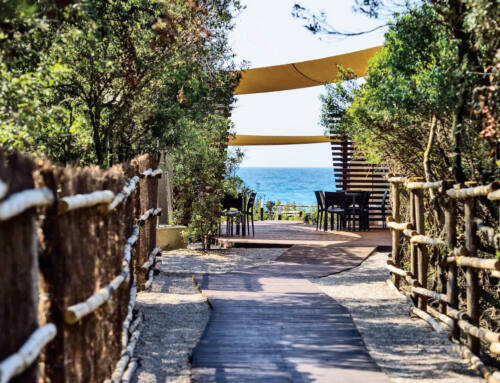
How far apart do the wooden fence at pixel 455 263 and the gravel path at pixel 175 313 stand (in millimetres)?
2012

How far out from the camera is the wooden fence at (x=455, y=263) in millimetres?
3954

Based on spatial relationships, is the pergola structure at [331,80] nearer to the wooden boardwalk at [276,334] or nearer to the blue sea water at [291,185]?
the wooden boardwalk at [276,334]

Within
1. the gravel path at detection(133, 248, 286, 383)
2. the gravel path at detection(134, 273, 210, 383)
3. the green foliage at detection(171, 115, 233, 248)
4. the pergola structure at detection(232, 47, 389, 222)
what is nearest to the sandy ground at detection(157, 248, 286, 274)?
the gravel path at detection(133, 248, 286, 383)

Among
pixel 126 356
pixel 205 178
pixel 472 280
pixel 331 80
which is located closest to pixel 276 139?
pixel 331 80

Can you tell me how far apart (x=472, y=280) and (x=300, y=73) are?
8379 millimetres

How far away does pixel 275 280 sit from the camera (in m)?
6.90

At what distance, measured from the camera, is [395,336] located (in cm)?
466

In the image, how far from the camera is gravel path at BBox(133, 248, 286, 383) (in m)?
3.74

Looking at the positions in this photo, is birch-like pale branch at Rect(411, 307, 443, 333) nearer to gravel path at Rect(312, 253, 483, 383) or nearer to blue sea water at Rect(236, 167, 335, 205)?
gravel path at Rect(312, 253, 483, 383)

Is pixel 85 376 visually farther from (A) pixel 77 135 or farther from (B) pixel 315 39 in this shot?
(A) pixel 77 135

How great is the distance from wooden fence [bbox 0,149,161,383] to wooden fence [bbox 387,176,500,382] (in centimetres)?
239

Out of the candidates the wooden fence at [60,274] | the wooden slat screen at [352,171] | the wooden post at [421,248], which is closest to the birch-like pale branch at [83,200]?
the wooden fence at [60,274]

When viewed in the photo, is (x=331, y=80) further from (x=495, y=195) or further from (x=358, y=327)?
(x=495, y=195)

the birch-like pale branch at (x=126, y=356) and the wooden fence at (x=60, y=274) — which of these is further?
the birch-like pale branch at (x=126, y=356)
